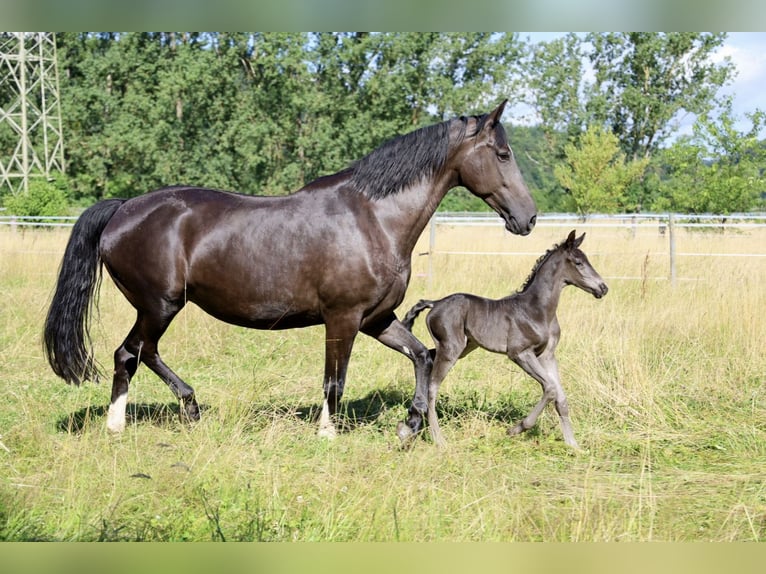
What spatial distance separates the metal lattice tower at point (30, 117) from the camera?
3152cm

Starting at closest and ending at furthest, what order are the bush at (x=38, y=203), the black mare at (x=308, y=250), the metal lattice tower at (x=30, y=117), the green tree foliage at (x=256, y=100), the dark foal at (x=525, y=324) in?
the black mare at (x=308, y=250) < the dark foal at (x=525, y=324) < the bush at (x=38, y=203) < the metal lattice tower at (x=30, y=117) < the green tree foliage at (x=256, y=100)

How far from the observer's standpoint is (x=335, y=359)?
17.6 ft

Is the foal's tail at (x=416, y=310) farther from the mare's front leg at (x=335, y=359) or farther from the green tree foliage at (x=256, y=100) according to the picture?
the green tree foliage at (x=256, y=100)

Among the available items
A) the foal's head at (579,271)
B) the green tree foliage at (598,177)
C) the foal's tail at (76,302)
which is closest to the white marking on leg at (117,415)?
the foal's tail at (76,302)

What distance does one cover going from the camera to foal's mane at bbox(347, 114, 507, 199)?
525cm

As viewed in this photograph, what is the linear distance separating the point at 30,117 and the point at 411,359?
123 feet

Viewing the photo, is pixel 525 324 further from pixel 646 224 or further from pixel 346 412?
pixel 646 224

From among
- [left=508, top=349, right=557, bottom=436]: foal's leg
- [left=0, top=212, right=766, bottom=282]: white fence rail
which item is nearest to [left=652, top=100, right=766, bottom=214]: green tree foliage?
[left=0, top=212, right=766, bottom=282]: white fence rail

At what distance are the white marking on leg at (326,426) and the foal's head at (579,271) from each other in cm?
199

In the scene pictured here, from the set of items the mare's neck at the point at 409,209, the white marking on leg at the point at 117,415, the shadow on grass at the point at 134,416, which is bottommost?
the shadow on grass at the point at 134,416

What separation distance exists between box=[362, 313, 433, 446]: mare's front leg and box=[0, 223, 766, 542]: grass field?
0.51 feet

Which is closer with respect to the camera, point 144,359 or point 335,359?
point 335,359

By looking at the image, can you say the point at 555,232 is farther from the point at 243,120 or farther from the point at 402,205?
the point at 243,120

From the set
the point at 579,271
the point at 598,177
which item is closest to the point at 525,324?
the point at 579,271
